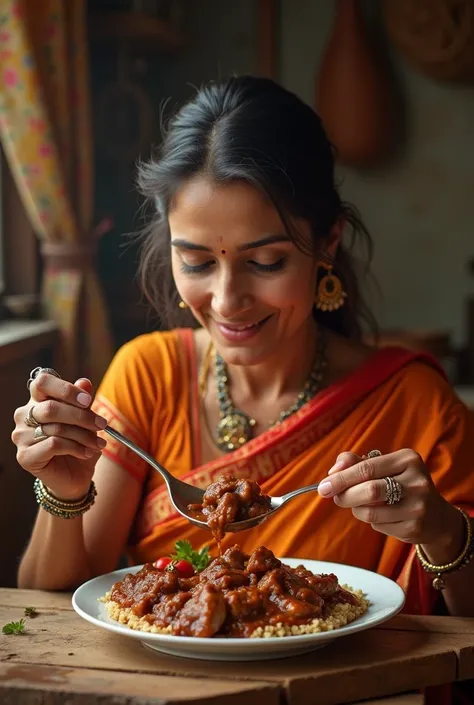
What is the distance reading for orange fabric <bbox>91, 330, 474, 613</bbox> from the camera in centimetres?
181

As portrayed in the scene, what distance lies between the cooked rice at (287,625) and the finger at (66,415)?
23 centimetres

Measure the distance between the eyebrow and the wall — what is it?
2.56m

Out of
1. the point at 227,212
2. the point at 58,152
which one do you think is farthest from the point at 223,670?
the point at 58,152

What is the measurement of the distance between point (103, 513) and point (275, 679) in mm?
657

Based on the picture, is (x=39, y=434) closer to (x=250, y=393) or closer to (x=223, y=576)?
(x=223, y=576)

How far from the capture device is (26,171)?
3074 millimetres

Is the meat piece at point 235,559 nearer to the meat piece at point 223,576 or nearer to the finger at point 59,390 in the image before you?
the meat piece at point 223,576

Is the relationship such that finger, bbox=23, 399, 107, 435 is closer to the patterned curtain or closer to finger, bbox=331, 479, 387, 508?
finger, bbox=331, 479, 387, 508

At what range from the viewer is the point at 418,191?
14.0ft

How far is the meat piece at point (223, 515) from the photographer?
151 centimetres

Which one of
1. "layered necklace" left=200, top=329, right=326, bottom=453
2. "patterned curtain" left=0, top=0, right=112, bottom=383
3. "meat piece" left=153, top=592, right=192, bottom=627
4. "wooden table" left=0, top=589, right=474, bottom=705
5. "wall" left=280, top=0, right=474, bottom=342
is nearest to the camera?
"wooden table" left=0, top=589, right=474, bottom=705

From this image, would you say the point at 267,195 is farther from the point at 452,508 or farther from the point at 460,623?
the point at 460,623

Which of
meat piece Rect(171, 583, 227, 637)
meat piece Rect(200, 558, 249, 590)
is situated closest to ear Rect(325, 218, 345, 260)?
meat piece Rect(200, 558, 249, 590)

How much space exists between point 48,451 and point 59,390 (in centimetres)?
9
